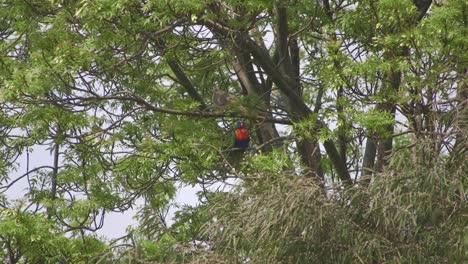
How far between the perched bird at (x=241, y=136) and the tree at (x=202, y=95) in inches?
3.7

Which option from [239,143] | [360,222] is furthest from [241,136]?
[360,222]

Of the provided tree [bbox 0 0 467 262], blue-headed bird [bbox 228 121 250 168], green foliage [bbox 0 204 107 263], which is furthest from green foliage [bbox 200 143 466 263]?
green foliage [bbox 0 204 107 263]

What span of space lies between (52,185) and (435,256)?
21.8 ft

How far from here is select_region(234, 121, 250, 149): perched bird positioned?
11.5 m

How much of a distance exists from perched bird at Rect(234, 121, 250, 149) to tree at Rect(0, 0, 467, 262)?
95 mm

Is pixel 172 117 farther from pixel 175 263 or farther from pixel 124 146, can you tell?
pixel 175 263

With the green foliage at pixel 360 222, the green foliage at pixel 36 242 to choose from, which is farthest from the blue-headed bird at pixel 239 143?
the green foliage at pixel 360 222

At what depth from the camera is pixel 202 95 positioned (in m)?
13.0

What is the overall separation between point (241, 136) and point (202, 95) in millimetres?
1607

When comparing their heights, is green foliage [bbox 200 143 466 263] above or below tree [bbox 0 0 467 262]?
below

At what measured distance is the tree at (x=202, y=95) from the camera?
31.2 ft

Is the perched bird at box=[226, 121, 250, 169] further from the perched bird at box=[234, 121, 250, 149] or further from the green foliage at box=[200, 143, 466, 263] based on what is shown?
the green foliage at box=[200, 143, 466, 263]

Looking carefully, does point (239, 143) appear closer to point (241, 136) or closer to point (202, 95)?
point (241, 136)

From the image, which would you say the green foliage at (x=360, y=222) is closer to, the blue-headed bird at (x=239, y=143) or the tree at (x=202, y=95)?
the tree at (x=202, y=95)
